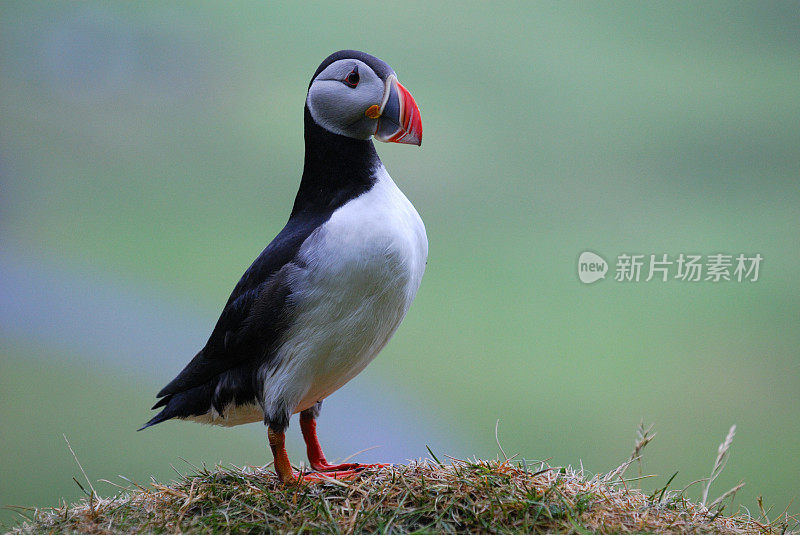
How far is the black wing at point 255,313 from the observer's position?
2.80 metres

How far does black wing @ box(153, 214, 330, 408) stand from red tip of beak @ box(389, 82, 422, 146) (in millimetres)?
412

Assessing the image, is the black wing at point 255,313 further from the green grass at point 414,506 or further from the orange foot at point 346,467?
the orange foot at point 346,467

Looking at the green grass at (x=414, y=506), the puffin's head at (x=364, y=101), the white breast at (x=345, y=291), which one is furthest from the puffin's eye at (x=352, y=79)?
the green grass at (x=414, y=506)

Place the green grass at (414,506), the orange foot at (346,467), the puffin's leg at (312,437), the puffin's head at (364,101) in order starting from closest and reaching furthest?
the green grass at (414,506), the puffin's head at (364,101), the orange foot at (346,467), the puffin's leg at (312,437)

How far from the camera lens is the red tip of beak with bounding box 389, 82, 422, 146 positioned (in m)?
2.80

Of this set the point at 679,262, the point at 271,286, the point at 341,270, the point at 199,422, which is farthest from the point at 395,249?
the point at 679,262

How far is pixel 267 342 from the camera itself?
283 cm

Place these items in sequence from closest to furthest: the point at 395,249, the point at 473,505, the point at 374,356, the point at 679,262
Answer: the point at 473,505, the point at 395,249, the point at 374,356, the point at 679,262

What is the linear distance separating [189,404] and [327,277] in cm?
81

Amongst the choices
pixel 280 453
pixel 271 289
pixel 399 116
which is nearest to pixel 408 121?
pixel 399 116

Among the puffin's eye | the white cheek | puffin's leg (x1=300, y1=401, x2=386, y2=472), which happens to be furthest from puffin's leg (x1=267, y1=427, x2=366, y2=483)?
the puffin's eye

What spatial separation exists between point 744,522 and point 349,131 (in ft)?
6.76

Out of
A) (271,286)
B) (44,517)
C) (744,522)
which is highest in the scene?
(271,286)

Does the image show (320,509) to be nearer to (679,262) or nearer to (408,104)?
(408,104)
